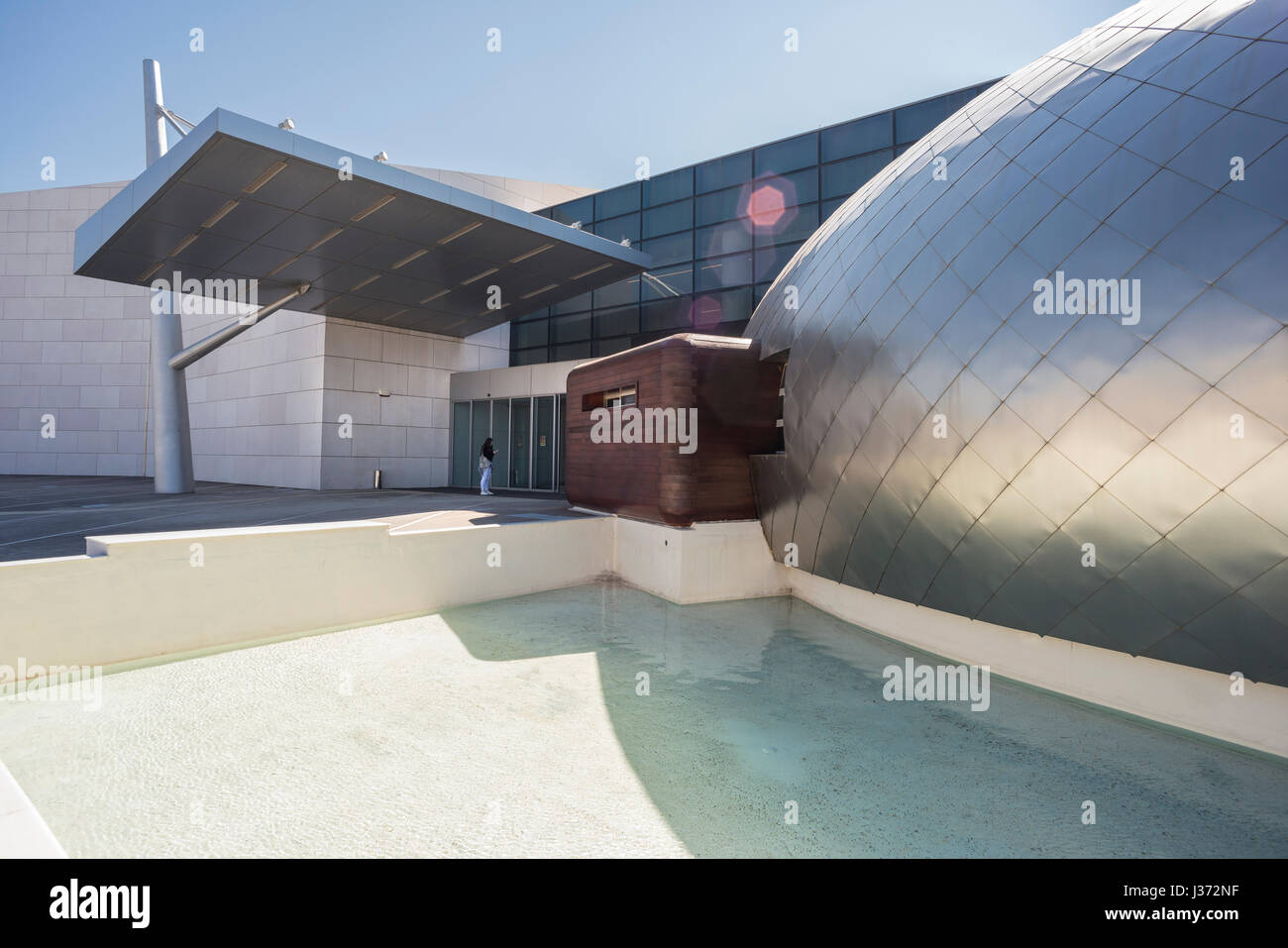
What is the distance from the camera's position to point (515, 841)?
4340 mm

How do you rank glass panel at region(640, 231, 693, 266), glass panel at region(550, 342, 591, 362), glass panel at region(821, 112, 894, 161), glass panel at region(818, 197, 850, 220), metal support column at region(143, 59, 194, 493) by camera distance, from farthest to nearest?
glass panel at region(550, 342, 591, 362), glass panel at region(640, 231, 693, 266), glass panel at region(818, 197, 850, 220), glass panel at region(821, 112, 894, 161), metal support column at region(143, 59, 194, 493)

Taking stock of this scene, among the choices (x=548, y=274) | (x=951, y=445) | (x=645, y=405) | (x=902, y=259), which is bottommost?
(x=951, y=445)

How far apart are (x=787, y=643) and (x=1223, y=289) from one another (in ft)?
21.4

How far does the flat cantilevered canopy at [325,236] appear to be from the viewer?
41.4 ft

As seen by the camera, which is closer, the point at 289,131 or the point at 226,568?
the point at 226,568

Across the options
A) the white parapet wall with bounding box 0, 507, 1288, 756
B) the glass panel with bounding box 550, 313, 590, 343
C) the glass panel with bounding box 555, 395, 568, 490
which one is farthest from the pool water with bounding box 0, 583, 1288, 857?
the glass panel with bounding box 550, 313, 590, 343

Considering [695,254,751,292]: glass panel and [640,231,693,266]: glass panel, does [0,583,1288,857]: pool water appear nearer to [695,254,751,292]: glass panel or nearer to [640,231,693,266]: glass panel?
[695,254,751,292]: glass panel

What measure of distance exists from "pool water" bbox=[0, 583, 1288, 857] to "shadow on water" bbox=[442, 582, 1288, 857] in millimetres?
26

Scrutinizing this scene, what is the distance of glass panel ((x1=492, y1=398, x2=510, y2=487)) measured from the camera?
25547 millimetres

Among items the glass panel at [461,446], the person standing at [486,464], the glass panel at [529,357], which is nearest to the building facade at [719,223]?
the glass panel at [529,357]

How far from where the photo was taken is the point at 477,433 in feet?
87.0

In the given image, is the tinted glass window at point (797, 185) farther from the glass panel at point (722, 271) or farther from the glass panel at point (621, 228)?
the glass panel at point (621, 228)
